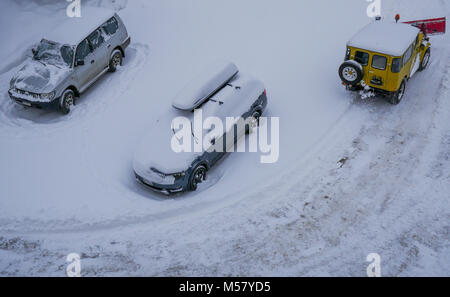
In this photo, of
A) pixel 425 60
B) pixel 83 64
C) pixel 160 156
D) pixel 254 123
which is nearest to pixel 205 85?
pixel 254 123

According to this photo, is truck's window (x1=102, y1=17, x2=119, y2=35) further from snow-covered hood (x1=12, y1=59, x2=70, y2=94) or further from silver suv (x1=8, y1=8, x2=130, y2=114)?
snow-covered hood (x1=12, y1=59, x2=70, y2=94)

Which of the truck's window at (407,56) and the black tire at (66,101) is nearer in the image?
the truck's window at (407,56)

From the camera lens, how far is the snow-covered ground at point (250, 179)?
23.8ft

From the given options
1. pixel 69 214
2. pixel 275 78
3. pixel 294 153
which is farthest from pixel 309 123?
pixel 69 214

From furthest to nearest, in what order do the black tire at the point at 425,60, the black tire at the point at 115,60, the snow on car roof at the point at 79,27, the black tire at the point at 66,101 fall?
the black tire at the point at 115,60 < the black tire at the point at 425,60 < the snow on car roof at the point at 79,27 < the black tire at the point at 66,101

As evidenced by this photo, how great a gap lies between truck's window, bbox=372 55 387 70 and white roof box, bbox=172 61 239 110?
3563mm

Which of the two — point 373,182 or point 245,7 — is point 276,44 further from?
point 373,182

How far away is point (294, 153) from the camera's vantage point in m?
9.42

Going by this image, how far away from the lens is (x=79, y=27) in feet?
38.2

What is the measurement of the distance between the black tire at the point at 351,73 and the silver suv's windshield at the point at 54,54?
7.60 metres
